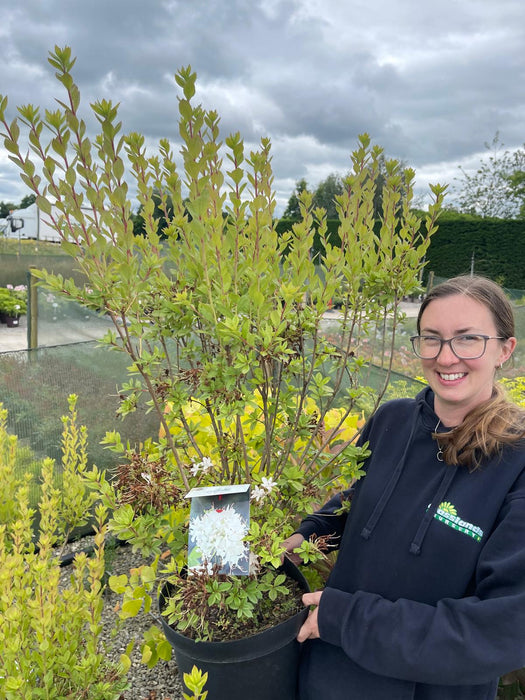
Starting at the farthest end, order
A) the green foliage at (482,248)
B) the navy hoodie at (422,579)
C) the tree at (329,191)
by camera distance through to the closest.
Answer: the tree at (329,191) → the green foliage at (482,248) → the navy hoodie at (422,579)

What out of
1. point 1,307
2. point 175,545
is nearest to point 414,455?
point 175,545

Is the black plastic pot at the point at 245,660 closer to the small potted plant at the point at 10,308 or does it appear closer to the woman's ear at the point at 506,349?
the woman's ear at the point at 506,349

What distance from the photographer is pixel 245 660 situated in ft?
4.13

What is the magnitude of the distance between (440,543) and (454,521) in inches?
2.8

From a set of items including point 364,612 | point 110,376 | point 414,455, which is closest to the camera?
point 364,612

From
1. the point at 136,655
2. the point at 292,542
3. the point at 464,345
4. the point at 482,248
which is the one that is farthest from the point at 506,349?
the point at 482,248

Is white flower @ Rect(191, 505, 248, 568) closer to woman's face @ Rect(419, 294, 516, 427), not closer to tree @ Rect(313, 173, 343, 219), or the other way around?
woman's face @ Rect(419, 294, 516, 427)

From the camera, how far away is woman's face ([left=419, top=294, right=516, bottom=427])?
4.39 ft

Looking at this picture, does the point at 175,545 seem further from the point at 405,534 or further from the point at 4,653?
the point at 405,534

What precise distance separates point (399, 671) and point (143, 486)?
30.6 inches

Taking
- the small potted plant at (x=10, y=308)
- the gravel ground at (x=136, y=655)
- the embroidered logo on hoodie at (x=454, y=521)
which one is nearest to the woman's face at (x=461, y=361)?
the embroidered logo on hoodie at (x=454, y=521)

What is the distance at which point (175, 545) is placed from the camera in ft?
4.88

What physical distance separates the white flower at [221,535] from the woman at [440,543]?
0.90ft

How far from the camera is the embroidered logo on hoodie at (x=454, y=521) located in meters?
1.21
